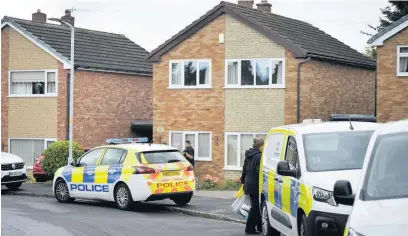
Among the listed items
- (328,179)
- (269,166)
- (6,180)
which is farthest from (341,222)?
(6,180)

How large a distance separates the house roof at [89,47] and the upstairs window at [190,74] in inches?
188

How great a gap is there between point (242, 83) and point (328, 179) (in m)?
21.0

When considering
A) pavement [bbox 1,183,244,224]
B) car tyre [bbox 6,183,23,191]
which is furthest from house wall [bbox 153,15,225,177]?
car tyre [bbox 6,183,23,191]

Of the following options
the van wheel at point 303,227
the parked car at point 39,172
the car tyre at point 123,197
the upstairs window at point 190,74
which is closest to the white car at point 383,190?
the van wheel at point 303,227

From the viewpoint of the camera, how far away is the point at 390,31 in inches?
1125

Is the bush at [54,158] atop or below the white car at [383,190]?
below

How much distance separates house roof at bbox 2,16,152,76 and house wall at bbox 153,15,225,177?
4490mm

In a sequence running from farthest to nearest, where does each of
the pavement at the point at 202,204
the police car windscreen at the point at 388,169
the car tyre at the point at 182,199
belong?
the car tyre at the point at 182,199 → the pavement at the point at 202,204 → the police car windscreen at the point at 388,169

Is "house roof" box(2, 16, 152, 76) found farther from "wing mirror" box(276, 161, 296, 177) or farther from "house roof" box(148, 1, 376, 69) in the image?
"wing mirror" box(276, 161, 296, 177)

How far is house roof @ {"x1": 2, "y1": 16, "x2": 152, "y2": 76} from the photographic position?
1435 inches

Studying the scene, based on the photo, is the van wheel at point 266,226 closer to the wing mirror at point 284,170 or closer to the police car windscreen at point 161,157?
the wing mirror at point 284,170

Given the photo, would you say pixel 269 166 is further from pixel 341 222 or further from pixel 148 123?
pixel 148 123

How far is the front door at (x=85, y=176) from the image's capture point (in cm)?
A: 2131

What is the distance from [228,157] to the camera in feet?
104
